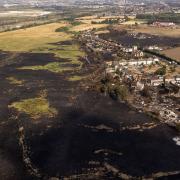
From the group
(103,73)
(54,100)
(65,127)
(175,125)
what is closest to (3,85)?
(54,100)

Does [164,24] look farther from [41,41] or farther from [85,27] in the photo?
[41,41]

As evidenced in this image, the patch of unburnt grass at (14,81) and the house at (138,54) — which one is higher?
the patch of unburnt grass at (14,81)

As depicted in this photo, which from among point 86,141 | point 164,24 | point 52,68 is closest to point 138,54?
point 52,68

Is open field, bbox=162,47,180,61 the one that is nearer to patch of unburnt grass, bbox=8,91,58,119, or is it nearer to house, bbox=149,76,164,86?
house, bbox=149,76,164,86

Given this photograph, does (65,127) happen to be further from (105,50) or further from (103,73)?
(105,50)

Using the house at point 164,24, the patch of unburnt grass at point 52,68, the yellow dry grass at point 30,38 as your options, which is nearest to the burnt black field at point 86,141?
the patch of unburnt grass at point 52,68

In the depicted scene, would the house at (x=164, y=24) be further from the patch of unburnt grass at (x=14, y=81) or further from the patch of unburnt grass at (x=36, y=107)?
the patch of unburnt grass at (x=36, y=107)

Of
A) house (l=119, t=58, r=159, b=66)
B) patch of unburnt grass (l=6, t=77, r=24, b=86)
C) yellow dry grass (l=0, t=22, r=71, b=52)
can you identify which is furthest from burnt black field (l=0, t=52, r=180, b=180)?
yellow dry grass (l=0, t=22, r=71, b=52)
